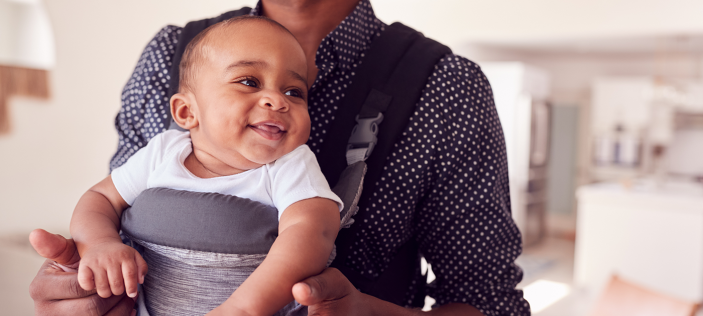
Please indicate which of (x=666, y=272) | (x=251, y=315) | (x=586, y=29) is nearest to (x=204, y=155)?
(x=251, y=315)

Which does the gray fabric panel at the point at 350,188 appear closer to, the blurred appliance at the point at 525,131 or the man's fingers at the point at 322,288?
the man's fingers at the point at 322,288

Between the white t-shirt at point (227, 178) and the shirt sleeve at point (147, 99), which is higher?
the shirt sleeve at point (147, 99)

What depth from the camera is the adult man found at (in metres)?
0.91

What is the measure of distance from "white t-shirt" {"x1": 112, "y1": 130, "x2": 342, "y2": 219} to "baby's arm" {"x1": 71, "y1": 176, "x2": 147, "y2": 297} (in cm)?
7

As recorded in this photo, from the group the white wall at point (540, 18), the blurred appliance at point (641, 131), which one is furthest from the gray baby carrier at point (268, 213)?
the blurred appliance at point (641, 131)

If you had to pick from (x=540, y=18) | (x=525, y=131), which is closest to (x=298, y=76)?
(x=540, y=18)

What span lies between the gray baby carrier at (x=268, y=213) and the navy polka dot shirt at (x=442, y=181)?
0.03 meters

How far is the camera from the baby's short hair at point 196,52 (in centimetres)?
81

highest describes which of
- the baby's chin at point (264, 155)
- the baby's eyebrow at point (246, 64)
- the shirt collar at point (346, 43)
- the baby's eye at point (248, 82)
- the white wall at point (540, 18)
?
the white wall at point (540, 18)

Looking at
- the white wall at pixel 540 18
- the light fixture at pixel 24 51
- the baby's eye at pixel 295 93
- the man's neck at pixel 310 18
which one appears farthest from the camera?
the white wall at pixel 540 18

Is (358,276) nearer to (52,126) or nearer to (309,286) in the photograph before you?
(309,286)

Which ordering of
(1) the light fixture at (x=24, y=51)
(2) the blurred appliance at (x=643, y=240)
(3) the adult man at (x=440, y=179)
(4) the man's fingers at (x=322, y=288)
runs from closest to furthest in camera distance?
(4) the man's fingers at (x=322, y=288), (3) the adult man at (x=440, y=179), (1) the light fixture at (x=24, y=51), (2) the blurred appliance at (x=643, y=240)

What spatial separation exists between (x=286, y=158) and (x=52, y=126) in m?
2.84

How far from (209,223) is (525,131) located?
590 centimetres
